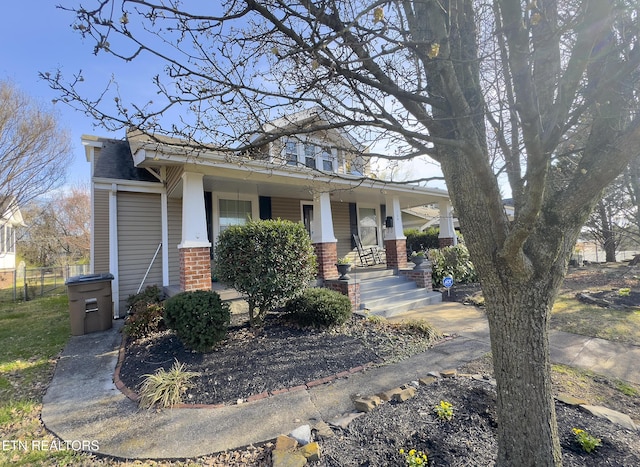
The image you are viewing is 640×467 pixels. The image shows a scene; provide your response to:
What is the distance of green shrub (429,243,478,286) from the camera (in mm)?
9250

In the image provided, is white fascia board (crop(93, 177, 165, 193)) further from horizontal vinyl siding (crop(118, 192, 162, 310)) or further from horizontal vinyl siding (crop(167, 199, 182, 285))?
horizontal vinyl siding (crop(167, 199, 182, 285))

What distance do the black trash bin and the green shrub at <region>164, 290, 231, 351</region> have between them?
8.63 ft

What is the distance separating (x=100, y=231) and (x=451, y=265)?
998 centimetres

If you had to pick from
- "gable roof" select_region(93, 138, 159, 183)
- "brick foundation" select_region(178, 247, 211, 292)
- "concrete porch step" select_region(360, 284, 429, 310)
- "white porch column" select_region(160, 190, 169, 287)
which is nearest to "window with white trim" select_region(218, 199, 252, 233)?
"white porch column" select_region(160, 190, 169, 287)

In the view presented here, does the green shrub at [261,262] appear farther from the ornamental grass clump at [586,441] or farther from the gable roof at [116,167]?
the gable roof at [116,167]

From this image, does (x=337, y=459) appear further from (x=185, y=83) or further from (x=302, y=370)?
(x=185, y=83)

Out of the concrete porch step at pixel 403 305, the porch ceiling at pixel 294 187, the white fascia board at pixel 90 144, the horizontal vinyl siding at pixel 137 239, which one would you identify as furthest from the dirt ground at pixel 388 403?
the white fascia board at pixel 90 144

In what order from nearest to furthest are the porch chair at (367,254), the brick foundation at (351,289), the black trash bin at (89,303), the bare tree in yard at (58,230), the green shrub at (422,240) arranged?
the black trash bin at (89,303) → the brick foundation at (351,289) → the porch chair at (367,254) → the green shrub at (422,240) → the bare tree in yard at (58,230)

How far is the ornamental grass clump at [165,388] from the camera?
318 cm

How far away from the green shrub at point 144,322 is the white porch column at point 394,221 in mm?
6339

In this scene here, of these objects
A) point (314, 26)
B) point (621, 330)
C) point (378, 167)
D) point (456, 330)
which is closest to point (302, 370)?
point (378, 167)

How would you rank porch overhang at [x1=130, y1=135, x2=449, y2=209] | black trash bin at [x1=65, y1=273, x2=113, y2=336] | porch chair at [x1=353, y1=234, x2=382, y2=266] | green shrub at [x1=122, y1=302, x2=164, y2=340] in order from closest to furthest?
green shrub at [x1=122, y1=302, x2=164, y2=340], porch overhang at [x1=130, y1=135, x2=449, y2=209], black trash bin at [x1=65, y1=273, x2=113, y2=336], porch chair at [x1=353, y1=234, x2=382, y2=266]

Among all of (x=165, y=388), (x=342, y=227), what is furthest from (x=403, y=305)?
(x=165, y=388)

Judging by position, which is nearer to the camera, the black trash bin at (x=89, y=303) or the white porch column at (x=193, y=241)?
the white porch column at (x=193, y=241)
